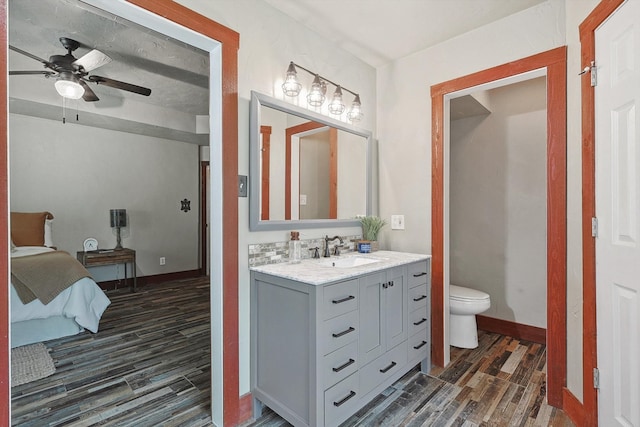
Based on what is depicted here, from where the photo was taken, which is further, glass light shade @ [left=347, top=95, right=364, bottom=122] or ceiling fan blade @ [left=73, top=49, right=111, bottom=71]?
glass light shade @ [left=347, top=95, right=364, bottom=122]

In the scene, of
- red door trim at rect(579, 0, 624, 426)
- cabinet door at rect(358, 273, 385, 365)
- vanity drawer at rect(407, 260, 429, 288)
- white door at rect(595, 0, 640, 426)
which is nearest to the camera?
white door at rect(595, 0, 640, 426)

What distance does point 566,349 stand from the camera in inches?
75.8

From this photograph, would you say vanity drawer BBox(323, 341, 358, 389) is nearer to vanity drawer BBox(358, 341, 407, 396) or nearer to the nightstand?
vanity drawer BBox(358, 341, 407, 396)

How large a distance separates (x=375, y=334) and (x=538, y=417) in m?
1.05

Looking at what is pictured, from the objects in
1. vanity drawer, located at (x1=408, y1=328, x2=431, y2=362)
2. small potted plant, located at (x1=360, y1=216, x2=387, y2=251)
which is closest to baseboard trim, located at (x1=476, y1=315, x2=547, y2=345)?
vanity drawer, located at (x1=408, y1=328, x2=431, y2=362)

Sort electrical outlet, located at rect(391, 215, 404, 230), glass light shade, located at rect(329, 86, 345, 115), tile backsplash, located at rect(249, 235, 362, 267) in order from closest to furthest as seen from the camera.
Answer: tile backsplash, located at rect(249, 235, 362, 267), glass light shade, located at rect(329, 86, 345, 115), electrical outlet, located at rect(391, 215, 404, 230)

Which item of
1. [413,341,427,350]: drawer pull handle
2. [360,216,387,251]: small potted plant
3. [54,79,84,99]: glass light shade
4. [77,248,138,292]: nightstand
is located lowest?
[413,341,427,350]: drawer pull handle

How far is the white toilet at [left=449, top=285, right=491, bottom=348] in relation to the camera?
2674mm

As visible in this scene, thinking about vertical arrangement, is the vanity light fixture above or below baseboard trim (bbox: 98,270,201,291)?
above

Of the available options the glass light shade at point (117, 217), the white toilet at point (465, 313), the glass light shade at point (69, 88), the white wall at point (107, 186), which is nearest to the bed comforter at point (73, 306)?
the white wall at point (107, 186)

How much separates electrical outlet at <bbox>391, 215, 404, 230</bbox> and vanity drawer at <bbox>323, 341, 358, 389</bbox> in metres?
1.27

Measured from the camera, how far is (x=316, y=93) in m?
2.24

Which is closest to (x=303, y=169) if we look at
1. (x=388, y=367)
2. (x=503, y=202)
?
(x=388, y=367)

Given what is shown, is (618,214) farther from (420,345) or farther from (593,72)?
(420,345)
